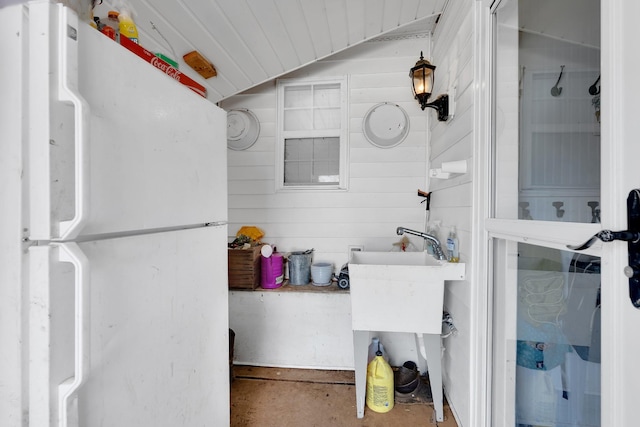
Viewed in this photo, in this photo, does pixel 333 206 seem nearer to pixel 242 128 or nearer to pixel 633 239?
pixel 242 128

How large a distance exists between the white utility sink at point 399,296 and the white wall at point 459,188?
133 millimetres

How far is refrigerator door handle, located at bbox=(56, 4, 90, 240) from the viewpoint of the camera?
58 centimetres

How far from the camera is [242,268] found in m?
2.17

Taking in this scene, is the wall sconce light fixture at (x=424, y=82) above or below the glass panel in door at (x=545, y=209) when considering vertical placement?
above

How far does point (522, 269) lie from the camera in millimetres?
1060

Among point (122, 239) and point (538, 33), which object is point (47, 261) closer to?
point (122, 239)

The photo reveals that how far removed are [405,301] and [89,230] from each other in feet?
4.81

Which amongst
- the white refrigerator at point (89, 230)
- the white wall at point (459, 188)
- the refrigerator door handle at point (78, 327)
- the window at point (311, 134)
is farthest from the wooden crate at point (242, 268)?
the refrigerator door handle at point (78, 327)

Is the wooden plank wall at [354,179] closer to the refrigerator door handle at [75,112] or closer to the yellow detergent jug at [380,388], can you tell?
the yellow detergent jug at [380,388]

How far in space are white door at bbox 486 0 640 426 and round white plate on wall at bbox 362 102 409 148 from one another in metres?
1.01

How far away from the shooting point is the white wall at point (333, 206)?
7.04ft

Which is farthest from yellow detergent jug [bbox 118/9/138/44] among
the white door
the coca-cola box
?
the white door

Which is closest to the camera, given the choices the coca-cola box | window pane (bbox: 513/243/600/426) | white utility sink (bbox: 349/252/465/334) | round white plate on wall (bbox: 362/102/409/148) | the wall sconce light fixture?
window pane (bbox: 513/243/600/426)

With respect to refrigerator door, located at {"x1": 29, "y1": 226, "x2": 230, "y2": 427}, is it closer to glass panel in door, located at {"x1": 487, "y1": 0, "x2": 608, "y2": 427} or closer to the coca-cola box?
the coca-cola box
